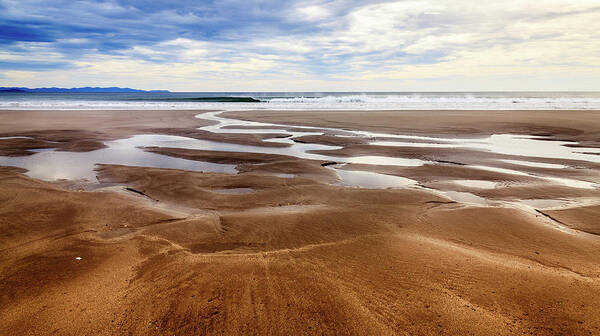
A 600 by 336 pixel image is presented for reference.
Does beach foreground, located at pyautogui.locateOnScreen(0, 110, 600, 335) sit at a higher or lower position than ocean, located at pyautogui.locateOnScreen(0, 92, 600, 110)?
lower

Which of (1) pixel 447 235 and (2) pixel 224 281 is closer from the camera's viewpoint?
(2) pixel 224 281

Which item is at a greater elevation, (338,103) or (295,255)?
(338,103)

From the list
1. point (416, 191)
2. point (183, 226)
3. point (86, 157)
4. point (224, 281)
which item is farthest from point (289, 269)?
point (86, 157)

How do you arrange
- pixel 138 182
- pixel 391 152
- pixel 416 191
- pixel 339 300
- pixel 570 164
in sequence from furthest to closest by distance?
pixel 391 152
pixel 570 164
pixel 138 182
pixel 416 191
pixel 339 300

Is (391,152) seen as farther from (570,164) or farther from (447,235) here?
(447,235)

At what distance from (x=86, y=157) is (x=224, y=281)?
1041 centimetres

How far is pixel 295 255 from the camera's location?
4.26 meters

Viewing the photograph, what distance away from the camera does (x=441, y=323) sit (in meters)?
2.93

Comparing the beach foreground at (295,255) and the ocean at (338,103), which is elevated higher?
the ocean at (338,103)

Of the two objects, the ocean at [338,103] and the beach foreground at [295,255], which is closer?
the beach foreground at [295,255]

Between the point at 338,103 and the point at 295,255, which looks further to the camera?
the point at 338,103

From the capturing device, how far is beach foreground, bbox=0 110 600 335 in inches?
119

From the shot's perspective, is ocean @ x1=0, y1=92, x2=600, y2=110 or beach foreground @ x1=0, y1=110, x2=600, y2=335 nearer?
beach foreground @ x1=0, y1=110, x2=600, y2=335

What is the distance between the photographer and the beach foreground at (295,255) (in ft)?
9.89
